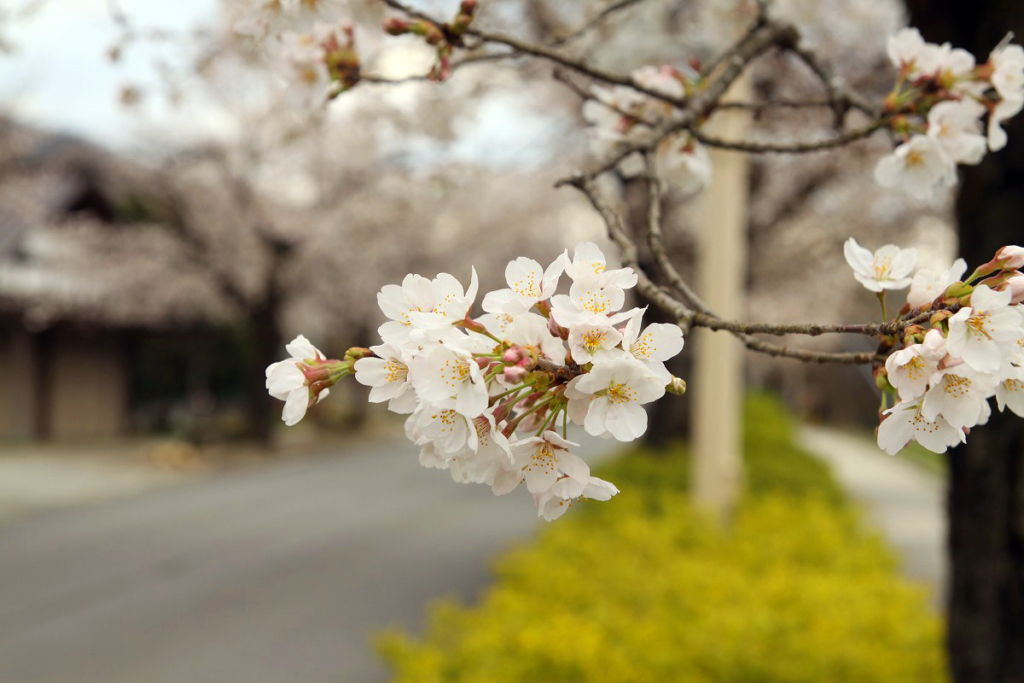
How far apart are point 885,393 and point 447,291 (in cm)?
52

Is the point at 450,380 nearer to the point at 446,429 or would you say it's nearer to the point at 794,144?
the point at 446,429

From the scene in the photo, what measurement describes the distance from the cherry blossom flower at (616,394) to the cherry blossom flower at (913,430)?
0.89 feet

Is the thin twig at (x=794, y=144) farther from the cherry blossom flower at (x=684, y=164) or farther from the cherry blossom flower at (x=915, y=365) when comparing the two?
the cherry blossom flower at (x=915, y=365)

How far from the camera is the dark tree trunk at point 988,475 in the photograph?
238 cm

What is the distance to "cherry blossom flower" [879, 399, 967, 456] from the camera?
2.97ft

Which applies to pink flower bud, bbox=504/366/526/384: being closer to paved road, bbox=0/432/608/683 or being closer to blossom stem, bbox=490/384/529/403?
blossom stem, bbox=490/384/529/403

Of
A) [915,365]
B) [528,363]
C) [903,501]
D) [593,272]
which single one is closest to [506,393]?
[528,363]

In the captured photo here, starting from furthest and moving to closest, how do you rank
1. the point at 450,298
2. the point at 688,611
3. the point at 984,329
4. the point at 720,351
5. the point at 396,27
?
the point at 720,351
the point at 688,611
the point at 396,27
the point at 450,298
the point at 984,329

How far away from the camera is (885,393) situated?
37.8 inches

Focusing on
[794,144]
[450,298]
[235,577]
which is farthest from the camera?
[235,577]

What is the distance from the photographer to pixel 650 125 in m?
1.77

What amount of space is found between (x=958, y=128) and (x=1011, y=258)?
0.78 meters

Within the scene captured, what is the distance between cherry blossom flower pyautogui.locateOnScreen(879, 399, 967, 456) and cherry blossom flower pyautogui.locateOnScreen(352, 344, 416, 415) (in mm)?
521

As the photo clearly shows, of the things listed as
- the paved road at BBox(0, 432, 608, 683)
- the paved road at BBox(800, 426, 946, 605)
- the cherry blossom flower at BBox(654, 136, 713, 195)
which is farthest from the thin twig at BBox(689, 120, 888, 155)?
the paved road at BBox(0, 432, 608, 683)
